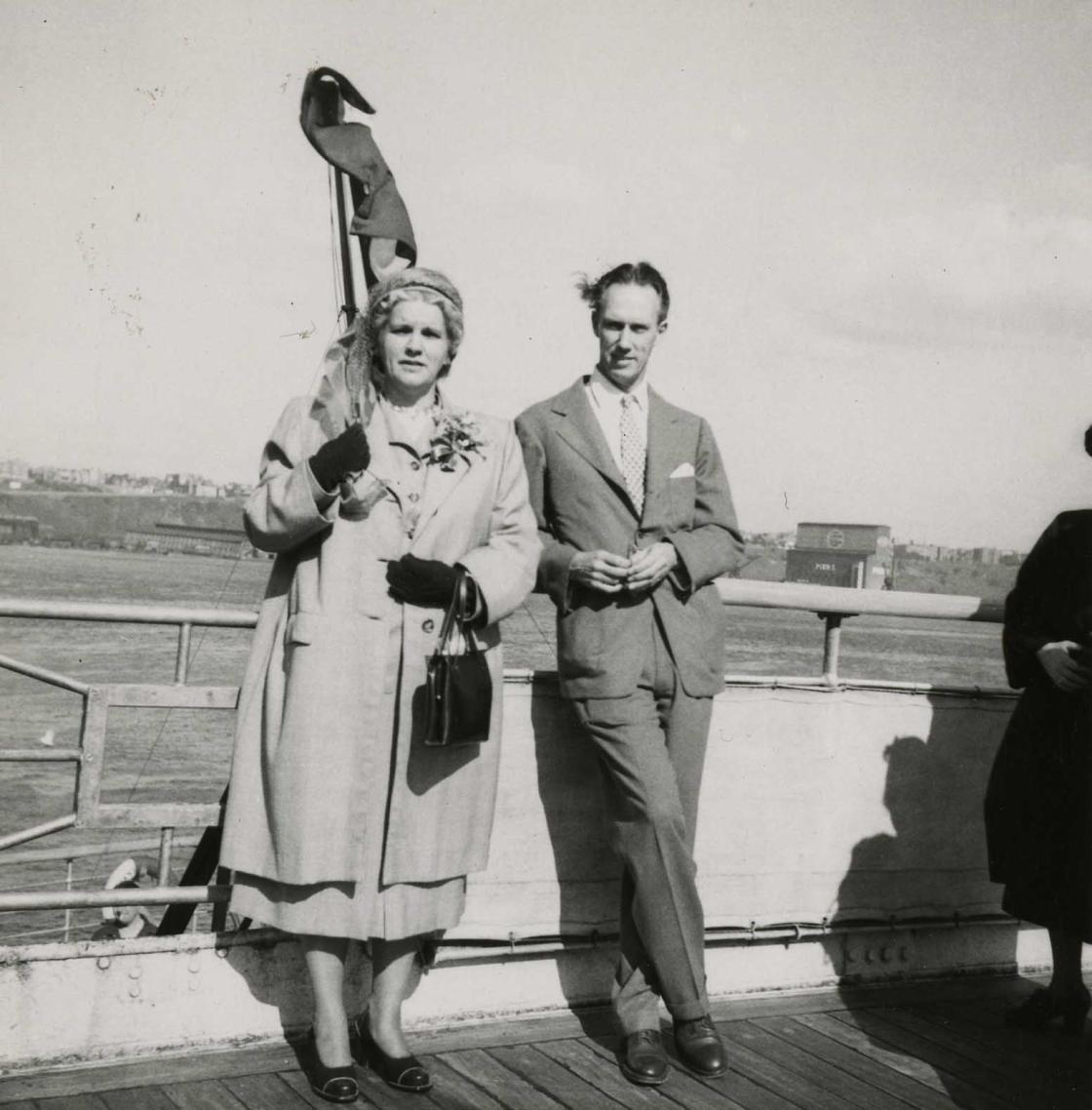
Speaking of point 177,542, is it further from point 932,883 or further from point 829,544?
point 932,883

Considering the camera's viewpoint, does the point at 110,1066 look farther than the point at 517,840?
No

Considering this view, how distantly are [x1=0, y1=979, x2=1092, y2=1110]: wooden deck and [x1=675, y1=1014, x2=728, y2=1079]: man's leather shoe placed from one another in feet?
0.10

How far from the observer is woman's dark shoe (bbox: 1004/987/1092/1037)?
11.2ft

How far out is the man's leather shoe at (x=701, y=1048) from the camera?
293 centimetres

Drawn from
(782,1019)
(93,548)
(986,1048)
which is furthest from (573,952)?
(93,548)

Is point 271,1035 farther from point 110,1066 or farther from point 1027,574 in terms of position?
point 1027,574

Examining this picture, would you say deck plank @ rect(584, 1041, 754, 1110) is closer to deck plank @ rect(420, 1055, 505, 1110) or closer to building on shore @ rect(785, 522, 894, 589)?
deck plank @ rect(420, 1055, 505, 1110)

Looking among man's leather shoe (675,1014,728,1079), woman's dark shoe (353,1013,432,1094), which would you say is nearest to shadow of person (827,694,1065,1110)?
man's leather shoe (675,1014,728,1079)

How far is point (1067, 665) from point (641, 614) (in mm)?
1182

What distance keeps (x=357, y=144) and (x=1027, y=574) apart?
2081mm

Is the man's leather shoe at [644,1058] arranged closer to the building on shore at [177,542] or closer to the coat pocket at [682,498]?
the coat pocket at [682,498]

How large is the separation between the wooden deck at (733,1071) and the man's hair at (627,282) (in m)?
1.75

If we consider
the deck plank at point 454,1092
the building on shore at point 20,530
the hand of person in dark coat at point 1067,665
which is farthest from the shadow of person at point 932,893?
the building on shore at point 20,530

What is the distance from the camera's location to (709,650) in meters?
3.05
